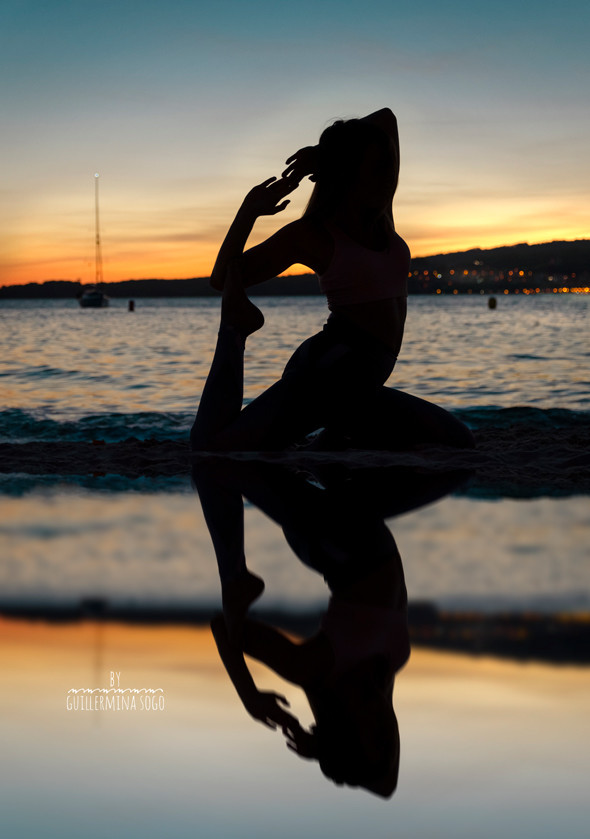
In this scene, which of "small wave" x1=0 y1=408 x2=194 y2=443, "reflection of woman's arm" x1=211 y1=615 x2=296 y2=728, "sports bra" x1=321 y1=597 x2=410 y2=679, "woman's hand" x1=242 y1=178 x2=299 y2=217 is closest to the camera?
"reflection of woman's arm" x1=211 y1=615 x2=296 y2=728

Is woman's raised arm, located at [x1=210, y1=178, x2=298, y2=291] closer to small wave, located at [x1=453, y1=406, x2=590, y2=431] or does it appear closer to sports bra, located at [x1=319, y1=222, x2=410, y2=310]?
sports bra, located at [x1=319, y1=222, x2=410, y2=310]

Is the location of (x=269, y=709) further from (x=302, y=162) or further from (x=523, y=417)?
(x=523, y=417)

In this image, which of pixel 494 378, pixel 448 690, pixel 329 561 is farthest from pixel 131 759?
pixel 494 378

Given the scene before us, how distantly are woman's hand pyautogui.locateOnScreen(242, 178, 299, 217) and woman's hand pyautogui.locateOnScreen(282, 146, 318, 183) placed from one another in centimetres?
7

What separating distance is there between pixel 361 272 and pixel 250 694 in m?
2.58

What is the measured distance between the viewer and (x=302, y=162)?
144 inches

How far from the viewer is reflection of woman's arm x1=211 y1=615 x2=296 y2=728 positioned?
1.38 m

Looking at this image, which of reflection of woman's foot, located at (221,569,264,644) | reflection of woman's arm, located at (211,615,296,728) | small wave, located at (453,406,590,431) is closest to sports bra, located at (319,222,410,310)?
reflection of woman's foot, located at (221,569,264,644)

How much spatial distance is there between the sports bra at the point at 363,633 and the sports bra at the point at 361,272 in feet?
6.85

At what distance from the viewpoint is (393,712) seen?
137 cm

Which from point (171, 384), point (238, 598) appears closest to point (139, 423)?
point (171, 384)

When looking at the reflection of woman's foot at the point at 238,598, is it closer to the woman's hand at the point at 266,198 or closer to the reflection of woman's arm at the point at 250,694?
the reflection of woman's arm at the point at 250,694

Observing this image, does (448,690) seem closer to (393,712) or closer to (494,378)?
(393,712)

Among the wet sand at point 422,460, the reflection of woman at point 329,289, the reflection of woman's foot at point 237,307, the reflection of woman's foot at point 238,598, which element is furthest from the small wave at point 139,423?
the reflection of woman's foot at point 238,598
